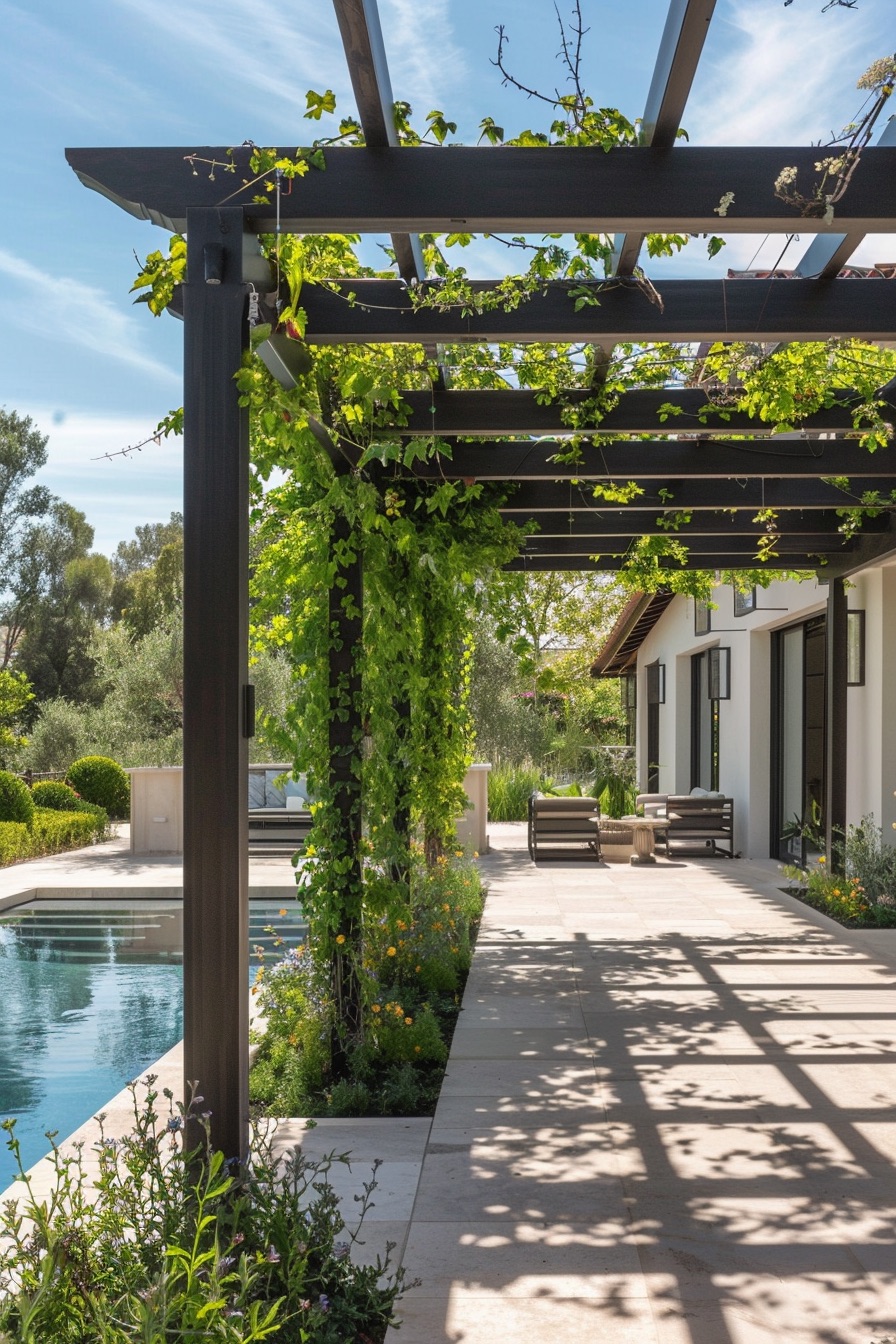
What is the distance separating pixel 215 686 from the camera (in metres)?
2.92

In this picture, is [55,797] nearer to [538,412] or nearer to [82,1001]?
[82,1001]

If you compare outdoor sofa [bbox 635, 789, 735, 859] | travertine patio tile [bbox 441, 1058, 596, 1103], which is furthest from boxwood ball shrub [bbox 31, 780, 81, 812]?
travertine patio tile [bbox 441, 1058, 596, 1103]

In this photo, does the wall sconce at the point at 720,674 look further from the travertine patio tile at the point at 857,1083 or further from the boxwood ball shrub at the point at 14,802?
the travertine patio tile at the point at 857,1083

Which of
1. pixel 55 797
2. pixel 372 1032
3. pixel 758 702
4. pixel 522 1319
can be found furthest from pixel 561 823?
pixel 522 1319

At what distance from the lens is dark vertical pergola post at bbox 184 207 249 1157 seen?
2.91 meters

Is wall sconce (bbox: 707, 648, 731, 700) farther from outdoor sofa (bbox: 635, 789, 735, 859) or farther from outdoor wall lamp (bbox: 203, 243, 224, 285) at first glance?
outdoor wall lamp (bbox: 203, 243, 224, 285)

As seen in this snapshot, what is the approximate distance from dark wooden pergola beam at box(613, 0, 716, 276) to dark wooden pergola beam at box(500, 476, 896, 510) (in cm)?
414

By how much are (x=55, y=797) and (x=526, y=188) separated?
14141 mm

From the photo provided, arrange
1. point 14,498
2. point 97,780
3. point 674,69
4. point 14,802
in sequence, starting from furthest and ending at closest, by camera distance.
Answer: point 14,498 < point 97,780 < point 14,802 < point 674,69

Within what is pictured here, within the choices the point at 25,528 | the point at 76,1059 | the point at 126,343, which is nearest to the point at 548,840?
the point at 76,1059

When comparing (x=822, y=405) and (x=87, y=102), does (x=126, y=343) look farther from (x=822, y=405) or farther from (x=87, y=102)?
(x=822, y=405)

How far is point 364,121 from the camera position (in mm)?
2838

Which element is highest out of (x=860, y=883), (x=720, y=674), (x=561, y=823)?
(x=720, y=674)

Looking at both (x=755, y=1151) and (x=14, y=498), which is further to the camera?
(x=14, y=498)
